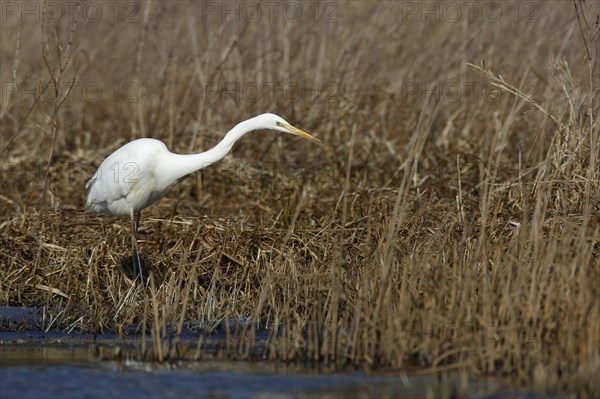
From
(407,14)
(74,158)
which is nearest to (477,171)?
(407,14)

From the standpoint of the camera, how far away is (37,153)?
32.0 ft

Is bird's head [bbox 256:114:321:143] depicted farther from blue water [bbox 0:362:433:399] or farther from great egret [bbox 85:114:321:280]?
blue water [bbox 0:362:433:399]

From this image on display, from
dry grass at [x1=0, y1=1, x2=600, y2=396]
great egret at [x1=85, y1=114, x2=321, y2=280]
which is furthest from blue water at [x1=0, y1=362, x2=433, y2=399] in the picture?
great egret at [x1=85, y1=114, x2=321, y2=280]

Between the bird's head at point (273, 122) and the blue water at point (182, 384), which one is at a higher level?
the bird's head at point (273, 122)

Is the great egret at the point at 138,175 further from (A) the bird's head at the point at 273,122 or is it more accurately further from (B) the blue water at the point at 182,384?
(B) the blue water at the point at 182,384

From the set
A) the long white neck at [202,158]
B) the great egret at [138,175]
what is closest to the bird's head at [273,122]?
the long white neck at [202,158]

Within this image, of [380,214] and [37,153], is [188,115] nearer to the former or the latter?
[37,153]

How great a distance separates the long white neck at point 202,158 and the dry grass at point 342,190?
1.47 feet

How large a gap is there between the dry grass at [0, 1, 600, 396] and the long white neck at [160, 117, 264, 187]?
449 millimetres

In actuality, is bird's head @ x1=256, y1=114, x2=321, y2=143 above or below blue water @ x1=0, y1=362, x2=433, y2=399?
above

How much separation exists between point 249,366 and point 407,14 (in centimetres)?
618

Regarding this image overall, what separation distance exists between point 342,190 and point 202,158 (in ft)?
6.81

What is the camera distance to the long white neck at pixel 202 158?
21.1 ft

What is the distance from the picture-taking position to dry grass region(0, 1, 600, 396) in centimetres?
475
